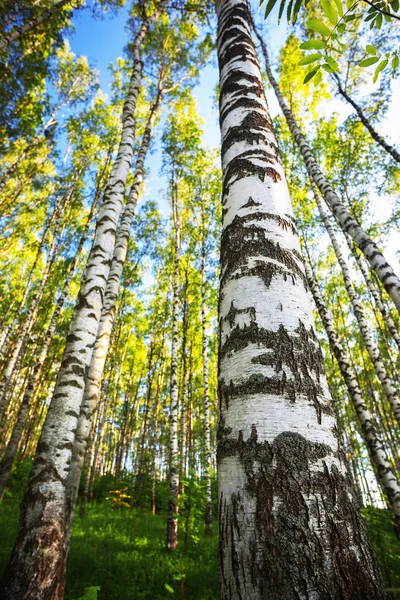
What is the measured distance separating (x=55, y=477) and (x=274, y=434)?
2.70 m

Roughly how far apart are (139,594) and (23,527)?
10.6 feet

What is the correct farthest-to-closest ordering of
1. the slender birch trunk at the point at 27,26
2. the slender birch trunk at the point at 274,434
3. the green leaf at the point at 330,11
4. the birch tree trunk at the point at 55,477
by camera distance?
the slender birch trunk at the point at 27,26 < the birch tree trunk at the point at 55,477 < the green leaf at the point at 330,11 < the slender birch trunk at the point at 274,434

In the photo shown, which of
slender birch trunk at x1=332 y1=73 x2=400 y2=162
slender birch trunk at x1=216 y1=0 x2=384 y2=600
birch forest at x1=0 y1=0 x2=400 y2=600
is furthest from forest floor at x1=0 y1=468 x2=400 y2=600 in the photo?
slender birch trunk at x1=332 y1=73 x2=400 y2=162

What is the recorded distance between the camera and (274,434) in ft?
2.76

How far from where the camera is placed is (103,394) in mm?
12867

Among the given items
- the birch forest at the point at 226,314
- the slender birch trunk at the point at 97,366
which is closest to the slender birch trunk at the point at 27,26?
A: the birch forest at the point at 226,314

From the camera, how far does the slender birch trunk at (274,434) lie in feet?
2.26

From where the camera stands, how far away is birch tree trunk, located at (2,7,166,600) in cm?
233

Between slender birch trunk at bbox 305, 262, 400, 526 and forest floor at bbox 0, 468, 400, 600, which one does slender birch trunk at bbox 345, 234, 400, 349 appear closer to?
slender birch trunk at bbox 305, 262, 400, 526

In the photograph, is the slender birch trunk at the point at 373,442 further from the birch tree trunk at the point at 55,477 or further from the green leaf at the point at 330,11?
the green leaf at the point at 330,11

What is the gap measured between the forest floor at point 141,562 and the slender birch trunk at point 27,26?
10.3m

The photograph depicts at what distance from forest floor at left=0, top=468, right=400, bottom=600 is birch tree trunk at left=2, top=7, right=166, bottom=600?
0.73m

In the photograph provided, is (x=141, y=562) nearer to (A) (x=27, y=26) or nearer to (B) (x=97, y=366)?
(B) (x=97, y=366)

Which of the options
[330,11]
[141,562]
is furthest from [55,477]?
[141,562]
